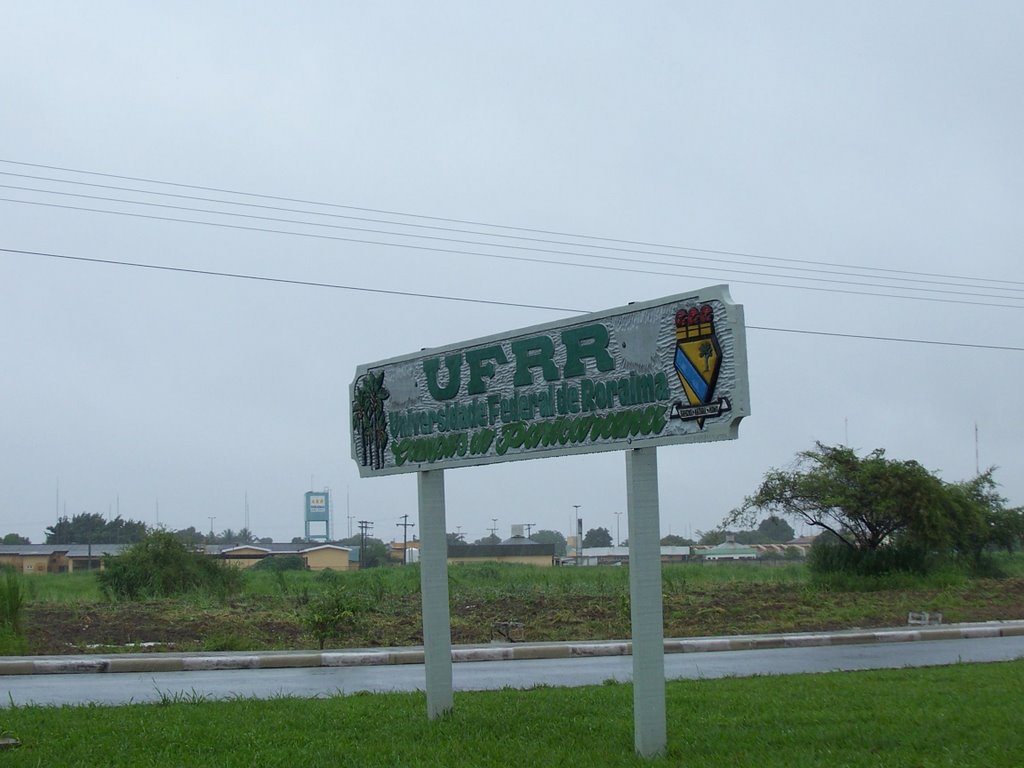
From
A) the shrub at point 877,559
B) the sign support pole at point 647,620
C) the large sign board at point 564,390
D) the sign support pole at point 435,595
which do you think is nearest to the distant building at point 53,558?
the shrub at point 877,559

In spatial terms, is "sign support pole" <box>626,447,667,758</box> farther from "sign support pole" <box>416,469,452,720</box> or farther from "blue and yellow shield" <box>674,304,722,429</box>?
"sign support pole" <box>416,469,452,720</box>

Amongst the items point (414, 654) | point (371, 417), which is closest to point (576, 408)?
point (371, 417)

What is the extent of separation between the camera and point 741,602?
26328 mm

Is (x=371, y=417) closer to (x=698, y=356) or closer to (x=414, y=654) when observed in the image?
(x=698, y=356)

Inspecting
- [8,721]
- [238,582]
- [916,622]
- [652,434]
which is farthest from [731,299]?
[238,582]

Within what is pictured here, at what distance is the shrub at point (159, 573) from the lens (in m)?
30.9

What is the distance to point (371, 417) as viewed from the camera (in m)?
11.4

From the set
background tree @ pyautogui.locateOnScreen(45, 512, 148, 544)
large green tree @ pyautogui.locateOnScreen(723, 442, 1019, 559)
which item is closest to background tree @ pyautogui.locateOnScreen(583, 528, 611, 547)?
background tree @ pyautogui.locateOnScreen(45, 512, 148, 544)

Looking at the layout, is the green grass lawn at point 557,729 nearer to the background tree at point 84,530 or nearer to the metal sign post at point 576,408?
the metal sign post at point 576,408

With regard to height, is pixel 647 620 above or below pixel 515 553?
above

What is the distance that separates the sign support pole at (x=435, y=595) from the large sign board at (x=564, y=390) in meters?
0.29

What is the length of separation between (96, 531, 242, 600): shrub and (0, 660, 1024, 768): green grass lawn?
800 inches

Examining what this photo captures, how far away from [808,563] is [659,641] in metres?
27.0

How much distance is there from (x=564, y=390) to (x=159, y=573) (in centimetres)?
2482
